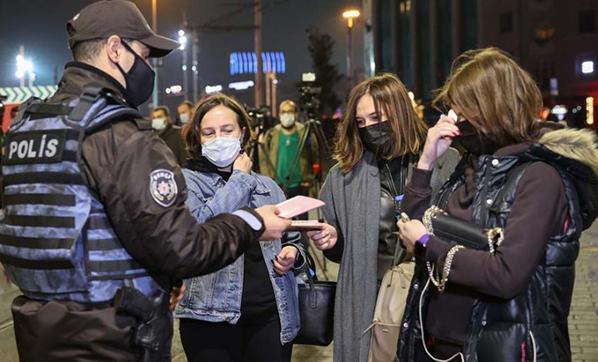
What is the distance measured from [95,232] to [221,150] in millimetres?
1422

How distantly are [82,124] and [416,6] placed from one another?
69655 mm

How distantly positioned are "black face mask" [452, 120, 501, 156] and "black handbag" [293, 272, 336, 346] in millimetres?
1229

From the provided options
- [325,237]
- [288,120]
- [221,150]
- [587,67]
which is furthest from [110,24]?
[587,67]

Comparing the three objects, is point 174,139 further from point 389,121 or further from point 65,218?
point 65,218

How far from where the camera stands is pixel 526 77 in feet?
8.71

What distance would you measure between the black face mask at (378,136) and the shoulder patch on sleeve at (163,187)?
1.59 metres

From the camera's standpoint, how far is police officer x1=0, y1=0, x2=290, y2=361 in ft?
7.23

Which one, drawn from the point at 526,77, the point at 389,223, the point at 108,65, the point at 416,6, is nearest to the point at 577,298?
the point at 389,223

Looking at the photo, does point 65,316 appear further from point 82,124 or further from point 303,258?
point 303,258

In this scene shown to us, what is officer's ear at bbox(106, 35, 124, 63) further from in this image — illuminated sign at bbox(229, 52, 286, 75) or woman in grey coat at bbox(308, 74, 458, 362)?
illuminated sign at bbox(229, 52, 286, 75)

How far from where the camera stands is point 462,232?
252cm

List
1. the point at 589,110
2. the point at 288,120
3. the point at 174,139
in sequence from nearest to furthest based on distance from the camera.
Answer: the point at 174,139 < the point at 288,120 < the point at 589,110

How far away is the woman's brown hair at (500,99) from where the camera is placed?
2607 millimetres

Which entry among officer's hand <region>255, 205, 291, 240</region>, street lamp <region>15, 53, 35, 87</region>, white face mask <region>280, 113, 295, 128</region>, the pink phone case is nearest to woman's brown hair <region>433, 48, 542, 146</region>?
the pink phone case
